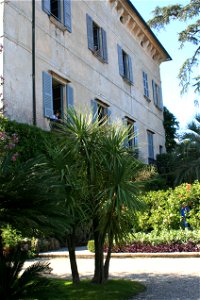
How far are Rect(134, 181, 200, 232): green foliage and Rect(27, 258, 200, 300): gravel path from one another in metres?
2.82

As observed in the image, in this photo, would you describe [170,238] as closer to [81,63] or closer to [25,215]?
[25,215]

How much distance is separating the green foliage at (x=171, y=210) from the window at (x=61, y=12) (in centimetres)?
749

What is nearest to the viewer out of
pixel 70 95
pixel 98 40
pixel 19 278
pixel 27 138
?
pixel 19 278

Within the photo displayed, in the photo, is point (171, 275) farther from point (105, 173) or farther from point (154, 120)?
point (154, 120)

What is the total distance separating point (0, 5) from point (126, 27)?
11.2 meters

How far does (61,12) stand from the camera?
15.4 m

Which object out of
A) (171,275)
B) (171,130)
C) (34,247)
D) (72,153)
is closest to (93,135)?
(72,153)

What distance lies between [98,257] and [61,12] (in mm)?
A: 11537

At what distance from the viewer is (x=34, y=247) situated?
11.1 metres

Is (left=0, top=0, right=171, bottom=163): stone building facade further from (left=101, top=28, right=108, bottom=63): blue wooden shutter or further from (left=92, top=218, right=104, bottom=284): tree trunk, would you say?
(left=92, top=218, right=104, bottom=284): tree trunk

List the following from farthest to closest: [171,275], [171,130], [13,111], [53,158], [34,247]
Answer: [171,130], [13,111], [34,247], [171,275], [53,158]

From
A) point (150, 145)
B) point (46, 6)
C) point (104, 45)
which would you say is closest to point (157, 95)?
point (150, 145)

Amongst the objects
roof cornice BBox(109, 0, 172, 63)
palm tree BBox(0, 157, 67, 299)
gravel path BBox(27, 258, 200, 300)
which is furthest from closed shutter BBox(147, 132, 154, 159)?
palm tree BBox(0, 157, 67, 299)

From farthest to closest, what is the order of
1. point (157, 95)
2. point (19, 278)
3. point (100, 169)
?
point (157, 95), point (100, 169), point (19, 278)
